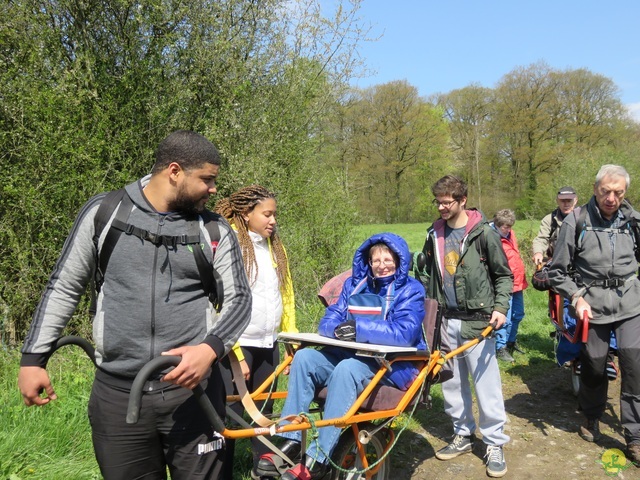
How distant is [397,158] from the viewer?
3491 centimetres

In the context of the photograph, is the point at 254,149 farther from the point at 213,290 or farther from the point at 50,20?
the point at 213,290

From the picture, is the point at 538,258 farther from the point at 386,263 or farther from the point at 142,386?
the point at 142,386

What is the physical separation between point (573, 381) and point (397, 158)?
96.3 feet

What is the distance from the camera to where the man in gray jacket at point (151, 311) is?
2.48 m

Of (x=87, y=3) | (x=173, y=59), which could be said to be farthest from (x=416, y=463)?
(x=87, y=3)

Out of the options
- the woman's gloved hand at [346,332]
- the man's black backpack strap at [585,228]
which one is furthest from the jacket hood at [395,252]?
the man's black backpack strap at [585,228]

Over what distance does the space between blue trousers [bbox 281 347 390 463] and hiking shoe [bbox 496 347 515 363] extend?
453cm

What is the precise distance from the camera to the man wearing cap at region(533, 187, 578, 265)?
780 cm

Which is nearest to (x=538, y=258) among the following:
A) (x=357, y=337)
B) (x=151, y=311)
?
(x=357, y=337)

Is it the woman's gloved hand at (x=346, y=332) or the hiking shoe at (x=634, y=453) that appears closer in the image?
the woman's gloved hand at (x=346, y=332)

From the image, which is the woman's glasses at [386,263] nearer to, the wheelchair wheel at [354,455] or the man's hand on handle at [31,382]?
the wheelchair wheel at [354,455]

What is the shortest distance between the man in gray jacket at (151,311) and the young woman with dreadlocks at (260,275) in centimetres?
145

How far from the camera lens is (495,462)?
4.55 m

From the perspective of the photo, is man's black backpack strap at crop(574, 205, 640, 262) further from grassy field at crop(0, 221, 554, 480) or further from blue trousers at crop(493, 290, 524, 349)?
blue trousers at crop(493, 290, 524, 349)
